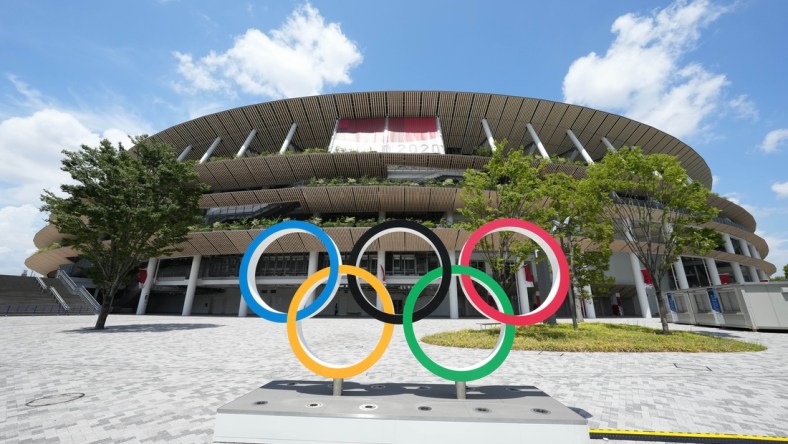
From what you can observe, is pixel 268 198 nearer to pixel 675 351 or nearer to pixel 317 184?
pixel 317 184

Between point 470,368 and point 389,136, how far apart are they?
2823 centimetres

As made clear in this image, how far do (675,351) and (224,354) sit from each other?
14852 millimetres

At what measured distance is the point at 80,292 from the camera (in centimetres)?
3161

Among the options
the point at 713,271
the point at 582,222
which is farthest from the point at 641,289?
the point at 582,222

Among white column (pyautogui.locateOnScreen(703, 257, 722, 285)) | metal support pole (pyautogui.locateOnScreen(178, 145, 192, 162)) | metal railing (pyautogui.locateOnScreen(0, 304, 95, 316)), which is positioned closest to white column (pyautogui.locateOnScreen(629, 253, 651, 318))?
white column (pyautogui.locateOnScreen(703, 257, 722, 285))

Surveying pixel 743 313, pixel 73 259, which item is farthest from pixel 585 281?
pixel 73 259

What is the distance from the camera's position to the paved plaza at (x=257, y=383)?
4469mm

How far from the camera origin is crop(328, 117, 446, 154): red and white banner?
29688 millimetres

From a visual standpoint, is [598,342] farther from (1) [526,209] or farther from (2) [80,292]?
(2) [80,292]

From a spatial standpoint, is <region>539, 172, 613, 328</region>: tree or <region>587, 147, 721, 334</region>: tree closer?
<region>587, 147, 721, 334</region>: tree

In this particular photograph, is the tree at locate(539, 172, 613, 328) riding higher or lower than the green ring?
higher

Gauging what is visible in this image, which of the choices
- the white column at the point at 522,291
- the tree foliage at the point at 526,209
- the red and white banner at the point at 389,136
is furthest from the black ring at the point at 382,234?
the red and white banner at the point at 389,136

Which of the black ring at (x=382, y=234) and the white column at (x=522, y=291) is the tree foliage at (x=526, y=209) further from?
the black ring at (x=382, y=234)

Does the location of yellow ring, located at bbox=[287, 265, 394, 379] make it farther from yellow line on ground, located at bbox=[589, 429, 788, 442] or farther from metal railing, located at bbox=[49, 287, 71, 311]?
metal railing, located at bbox=[49, 287, 71, 311]
